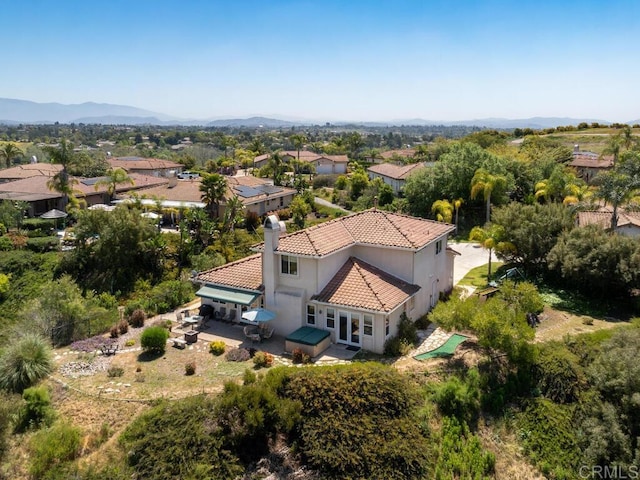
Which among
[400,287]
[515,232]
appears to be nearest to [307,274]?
[400,287]

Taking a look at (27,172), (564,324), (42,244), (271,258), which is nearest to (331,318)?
(271,258)

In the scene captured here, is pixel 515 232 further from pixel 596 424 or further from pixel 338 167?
pixel 338 167

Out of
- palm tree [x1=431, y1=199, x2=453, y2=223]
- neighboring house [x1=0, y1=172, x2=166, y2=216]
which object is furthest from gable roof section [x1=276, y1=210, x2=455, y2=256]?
neighboring house [x1=0, y1=172, x2=166, y2=216]

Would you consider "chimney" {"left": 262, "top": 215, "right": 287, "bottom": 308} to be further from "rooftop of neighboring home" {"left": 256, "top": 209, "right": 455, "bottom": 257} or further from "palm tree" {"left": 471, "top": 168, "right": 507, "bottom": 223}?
"palm tree" {"left": 471, "top": 168, "right": 507, "bottom": 223}

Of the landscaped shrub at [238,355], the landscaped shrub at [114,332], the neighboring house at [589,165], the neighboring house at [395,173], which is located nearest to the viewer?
the landscaped shrub at [238,355]

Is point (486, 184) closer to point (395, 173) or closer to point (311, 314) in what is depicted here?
point (395, 173)

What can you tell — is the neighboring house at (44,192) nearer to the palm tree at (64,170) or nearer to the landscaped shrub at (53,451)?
the palm tree at (64,170)

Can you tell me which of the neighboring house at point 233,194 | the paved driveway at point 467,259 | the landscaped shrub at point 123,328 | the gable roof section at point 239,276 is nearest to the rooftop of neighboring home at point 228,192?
the neighboring house at point 233,194

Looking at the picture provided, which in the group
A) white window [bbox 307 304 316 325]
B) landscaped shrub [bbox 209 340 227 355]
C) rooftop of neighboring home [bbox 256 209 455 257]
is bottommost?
landscaped shrub [bbox 209 340 227 355]
